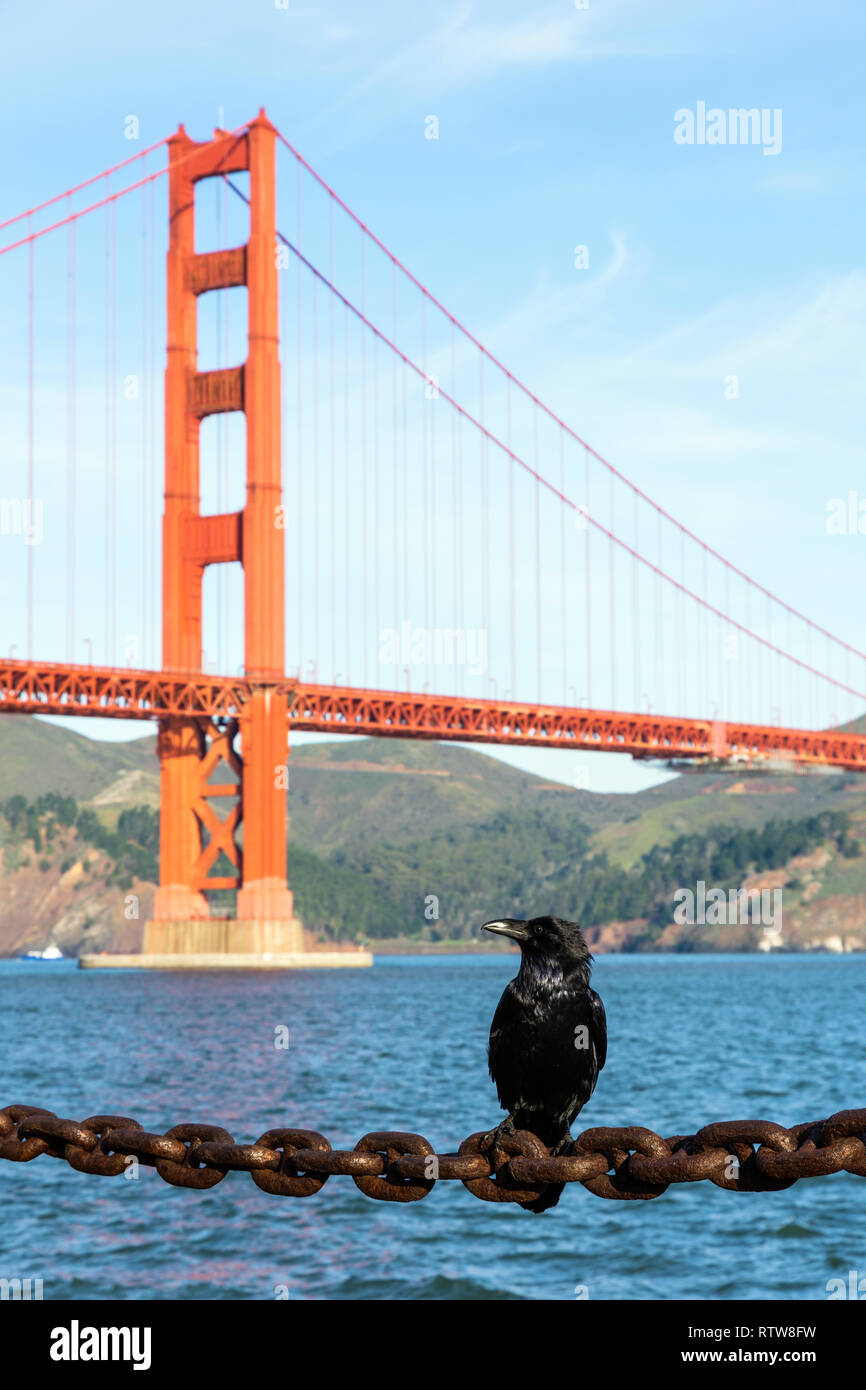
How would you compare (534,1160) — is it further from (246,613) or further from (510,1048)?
(246,613)

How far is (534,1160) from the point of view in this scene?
8.68 feet

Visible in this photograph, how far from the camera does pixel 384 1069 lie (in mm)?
33906

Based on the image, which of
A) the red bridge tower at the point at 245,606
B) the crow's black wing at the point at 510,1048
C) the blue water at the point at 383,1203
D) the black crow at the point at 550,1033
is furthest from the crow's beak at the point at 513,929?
the red bridge tower at the point at 245,606

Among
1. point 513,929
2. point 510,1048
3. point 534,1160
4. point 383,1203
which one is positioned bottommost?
point 383,1203

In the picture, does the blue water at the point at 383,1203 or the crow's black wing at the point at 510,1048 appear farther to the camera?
the blue water at the point at 383,1203

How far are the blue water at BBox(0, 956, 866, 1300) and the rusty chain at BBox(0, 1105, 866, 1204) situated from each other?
11.2 m

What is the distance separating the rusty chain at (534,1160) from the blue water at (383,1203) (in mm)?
11160

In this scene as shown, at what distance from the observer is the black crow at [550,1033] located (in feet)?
9.86

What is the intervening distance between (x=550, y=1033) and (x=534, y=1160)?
0.52 meters

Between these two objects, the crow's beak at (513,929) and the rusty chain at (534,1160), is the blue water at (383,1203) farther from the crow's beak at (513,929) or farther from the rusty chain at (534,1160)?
the crow's beak at (513,929)

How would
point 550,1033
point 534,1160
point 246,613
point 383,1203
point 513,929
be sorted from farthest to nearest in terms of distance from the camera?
point 246,613, point 383,1203, point 550,1033, point 513,929, point 534,1160

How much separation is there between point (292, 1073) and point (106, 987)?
46.2m

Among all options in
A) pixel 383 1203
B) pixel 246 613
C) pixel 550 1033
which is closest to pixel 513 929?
pixel 550 1033
